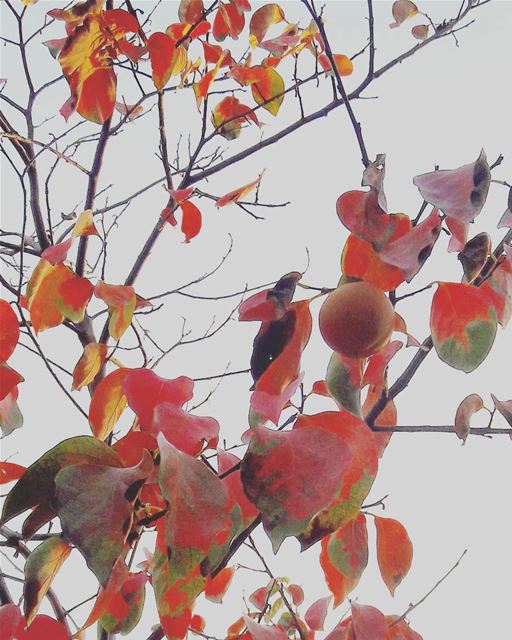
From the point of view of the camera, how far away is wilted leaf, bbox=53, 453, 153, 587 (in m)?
0.37

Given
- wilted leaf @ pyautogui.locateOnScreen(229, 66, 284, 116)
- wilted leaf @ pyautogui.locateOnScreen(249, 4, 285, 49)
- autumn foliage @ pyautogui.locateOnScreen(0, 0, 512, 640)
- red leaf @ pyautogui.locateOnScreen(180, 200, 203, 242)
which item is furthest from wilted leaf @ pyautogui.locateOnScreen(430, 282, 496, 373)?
wilted leaf @ pyautogui.locateOnScreen(249, 4, 285, 49)

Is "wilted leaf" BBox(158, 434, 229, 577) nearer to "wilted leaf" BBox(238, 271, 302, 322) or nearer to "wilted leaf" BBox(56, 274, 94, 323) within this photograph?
"wilted leaf" BBox(238, 271, 302, 322)

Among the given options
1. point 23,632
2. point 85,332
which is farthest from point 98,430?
point 85,332

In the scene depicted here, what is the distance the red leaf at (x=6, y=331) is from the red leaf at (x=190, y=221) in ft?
1.63

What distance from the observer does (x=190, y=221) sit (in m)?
1.13

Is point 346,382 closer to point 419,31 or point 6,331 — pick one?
point 6,331

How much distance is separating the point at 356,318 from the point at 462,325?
0.09 metres

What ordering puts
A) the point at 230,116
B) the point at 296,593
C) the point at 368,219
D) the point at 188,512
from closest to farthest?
the point at 188,512
the point at 368,219
the point at 230,116
the point at 296,593

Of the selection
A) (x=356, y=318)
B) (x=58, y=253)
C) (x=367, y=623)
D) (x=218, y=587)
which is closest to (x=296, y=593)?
(x=218, y=587)

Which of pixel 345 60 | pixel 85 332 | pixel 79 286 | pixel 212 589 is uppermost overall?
pixel 345 60

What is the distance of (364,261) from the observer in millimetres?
520

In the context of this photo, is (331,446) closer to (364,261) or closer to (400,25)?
(364,261)

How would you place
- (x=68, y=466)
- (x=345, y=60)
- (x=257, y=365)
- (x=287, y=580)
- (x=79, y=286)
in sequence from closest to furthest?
(x=68, y=466) → (x=257, y=365) → (x=79, y=286) → (x=345, y=60) → (x=287, y=580)

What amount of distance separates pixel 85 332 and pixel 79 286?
342 millimetres
